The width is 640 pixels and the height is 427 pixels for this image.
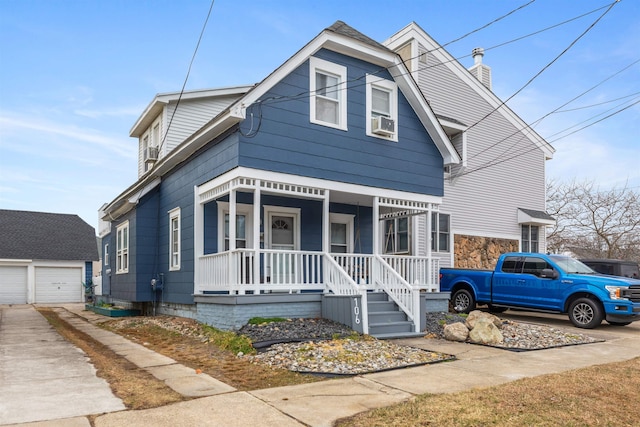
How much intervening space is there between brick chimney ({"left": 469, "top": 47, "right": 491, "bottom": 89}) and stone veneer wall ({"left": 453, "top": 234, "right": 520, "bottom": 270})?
6678 millimetres

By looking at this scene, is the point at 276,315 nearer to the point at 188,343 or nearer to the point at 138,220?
the point at 188,343

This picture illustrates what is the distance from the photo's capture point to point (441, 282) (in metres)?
15.3

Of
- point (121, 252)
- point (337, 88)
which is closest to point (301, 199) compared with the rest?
point (337, 88)

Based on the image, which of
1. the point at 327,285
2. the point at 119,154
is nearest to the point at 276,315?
the point at 327,285

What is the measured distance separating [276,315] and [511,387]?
5.13 m

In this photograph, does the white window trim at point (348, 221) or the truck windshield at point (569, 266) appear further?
the white window trim at point (348, 221)

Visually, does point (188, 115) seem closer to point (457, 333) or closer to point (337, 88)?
point (337, 88)

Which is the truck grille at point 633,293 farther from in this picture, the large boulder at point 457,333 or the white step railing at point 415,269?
the large boulder at point 457,333

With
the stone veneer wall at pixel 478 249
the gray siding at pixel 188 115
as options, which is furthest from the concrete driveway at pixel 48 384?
the stone veneer wall at pixel 478 249

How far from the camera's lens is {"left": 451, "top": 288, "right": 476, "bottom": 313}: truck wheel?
1435cm

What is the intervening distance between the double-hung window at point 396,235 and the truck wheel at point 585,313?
5423mm

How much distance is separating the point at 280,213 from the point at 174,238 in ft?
10.2

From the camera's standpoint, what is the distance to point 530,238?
20.3 meters

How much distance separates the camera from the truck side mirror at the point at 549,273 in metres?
12.6
